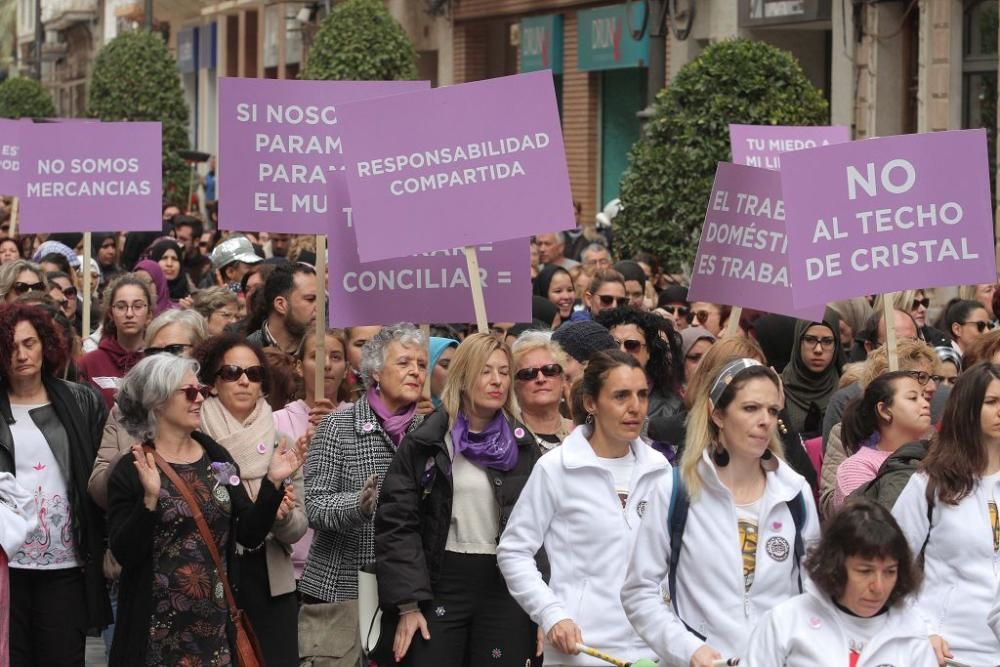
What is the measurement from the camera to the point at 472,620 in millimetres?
6281

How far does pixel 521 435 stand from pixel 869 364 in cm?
201

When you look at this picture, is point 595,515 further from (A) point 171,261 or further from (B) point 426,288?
(A) point 171,261

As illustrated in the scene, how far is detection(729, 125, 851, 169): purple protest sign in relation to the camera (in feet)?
37.4

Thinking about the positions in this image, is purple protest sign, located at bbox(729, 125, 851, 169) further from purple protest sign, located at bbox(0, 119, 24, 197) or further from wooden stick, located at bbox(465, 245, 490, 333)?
purple protest sign, located at bbox(0, 119, 24, 197)

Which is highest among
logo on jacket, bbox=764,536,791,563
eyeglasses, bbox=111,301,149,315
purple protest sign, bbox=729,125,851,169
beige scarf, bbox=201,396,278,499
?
purple protest sign, bbox=729,125,851,169

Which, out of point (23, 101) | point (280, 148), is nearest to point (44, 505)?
point (280, 148)

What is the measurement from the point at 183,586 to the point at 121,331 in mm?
3656

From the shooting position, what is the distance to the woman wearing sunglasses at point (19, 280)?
36.0 ft

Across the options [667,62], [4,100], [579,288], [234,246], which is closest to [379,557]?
[579,288]

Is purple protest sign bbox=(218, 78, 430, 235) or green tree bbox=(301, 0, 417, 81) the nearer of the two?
purple protest sign bbox=(218, 78, 430, 235)

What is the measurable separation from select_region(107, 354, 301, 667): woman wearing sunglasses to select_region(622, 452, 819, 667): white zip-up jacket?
1.88 metres

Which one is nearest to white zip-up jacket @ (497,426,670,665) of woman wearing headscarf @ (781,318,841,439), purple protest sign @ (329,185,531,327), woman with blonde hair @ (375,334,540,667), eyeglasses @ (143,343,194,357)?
woman with blonde hair @ (375,334,540,667)

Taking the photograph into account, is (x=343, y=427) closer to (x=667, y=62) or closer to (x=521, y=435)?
(x=521, y=435)

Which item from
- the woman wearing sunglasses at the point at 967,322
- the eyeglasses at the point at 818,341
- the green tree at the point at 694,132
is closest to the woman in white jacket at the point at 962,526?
the eyeglasses at the point at 818,341
